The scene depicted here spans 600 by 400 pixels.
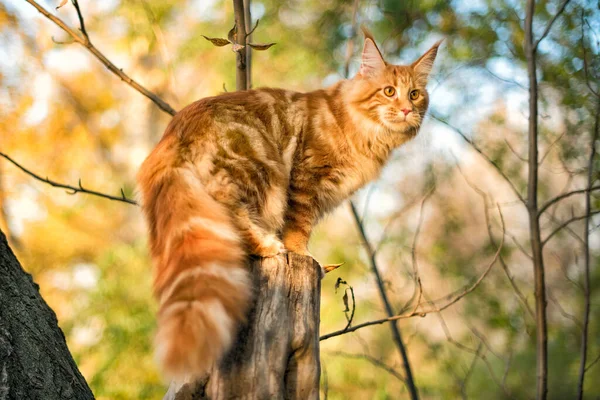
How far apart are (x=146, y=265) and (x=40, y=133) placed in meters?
3.26

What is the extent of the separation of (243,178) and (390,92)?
3.85 feet

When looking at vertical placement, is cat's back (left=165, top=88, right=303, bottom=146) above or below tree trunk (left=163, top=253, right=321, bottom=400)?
above

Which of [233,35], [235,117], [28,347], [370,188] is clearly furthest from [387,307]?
[28,347]

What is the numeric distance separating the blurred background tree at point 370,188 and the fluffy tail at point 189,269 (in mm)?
1030

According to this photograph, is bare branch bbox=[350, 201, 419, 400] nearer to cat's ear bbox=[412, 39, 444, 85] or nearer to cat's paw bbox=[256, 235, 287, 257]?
cat's ear bbox=[412, 39, 444, 85]

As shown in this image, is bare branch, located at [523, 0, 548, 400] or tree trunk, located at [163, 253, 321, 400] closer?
tree trunk, located at [163, 253, 321, 400]

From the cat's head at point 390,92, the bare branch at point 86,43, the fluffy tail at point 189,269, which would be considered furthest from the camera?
the cat's head at point 390,92

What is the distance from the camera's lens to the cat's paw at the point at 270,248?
1.96m

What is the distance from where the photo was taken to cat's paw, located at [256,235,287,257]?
1960 mm

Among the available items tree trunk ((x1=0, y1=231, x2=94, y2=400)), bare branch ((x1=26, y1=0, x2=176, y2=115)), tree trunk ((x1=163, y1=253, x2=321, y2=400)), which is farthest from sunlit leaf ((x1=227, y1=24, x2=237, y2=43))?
tree trunk ((x1=0, y1=231, x2=94, y2=400))

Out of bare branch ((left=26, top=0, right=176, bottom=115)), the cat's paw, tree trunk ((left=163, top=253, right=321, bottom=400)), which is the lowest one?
tree trunk ((left=163, top=253, right=321, bottom=400))

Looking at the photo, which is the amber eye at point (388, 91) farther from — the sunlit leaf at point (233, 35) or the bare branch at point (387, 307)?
the sunlit leaf at point (233, 35)

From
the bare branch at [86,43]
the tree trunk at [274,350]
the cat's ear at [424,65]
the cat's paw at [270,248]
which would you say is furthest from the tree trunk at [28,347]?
the cat's ear at [424,65]

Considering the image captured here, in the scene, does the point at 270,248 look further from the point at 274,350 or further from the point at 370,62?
the point at 370,62
